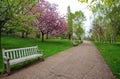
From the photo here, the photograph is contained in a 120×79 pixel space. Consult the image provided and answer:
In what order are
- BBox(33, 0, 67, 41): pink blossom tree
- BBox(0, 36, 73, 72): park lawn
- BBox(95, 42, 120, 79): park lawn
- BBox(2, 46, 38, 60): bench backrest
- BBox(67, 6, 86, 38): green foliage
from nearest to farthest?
1. BBox(95, 42, 120, 79): park lawn
2. BBox(2, 46, 38, 60): bench backrest
3. BBox(0, 36, 73, 72): park lawn
4. BBox(33, 0, 67, 41): pink blossom tree
5. BBox(67, 6, 86, 38): green foliage

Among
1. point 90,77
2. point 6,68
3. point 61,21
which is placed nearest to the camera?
point 90,77

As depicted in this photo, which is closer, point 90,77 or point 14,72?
point 90,77

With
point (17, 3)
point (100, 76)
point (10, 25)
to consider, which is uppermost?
point (17, 3)

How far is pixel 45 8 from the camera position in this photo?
2789 centimetres

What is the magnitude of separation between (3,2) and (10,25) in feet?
7.02

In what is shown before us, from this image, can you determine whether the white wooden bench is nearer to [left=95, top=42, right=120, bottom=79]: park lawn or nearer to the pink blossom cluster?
[left=95, top=42, right=120, bottom=79]: park lawn

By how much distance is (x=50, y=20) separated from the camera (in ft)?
90.1

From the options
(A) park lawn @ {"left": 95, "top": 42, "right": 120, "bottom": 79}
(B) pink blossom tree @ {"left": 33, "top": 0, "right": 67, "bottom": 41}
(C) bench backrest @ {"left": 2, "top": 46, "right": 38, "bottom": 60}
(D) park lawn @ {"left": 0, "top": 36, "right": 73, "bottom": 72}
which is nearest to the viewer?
(A) park lawn @ {"left": 95, "top": 42, "right": 120, "bottom": 79}

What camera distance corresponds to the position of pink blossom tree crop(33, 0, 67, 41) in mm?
27125

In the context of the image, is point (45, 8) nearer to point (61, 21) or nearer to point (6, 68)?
point (61, 21)

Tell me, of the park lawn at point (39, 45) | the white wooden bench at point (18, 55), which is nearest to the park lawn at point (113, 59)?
the white wooden bench at point (18, 55)

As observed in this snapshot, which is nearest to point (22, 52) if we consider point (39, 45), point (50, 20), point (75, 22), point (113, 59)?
point (113, 59)

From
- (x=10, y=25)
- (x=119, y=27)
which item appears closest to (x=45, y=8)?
(x=119, y=27)

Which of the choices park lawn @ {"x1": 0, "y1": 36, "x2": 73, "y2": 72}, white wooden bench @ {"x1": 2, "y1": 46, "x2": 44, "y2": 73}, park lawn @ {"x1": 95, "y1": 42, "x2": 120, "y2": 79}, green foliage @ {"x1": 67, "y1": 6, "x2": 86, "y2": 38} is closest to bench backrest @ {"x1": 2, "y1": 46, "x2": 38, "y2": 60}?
white wooden bench @ {"x1": 2, "y1": 46, "x2": 44, "y2": 73}
